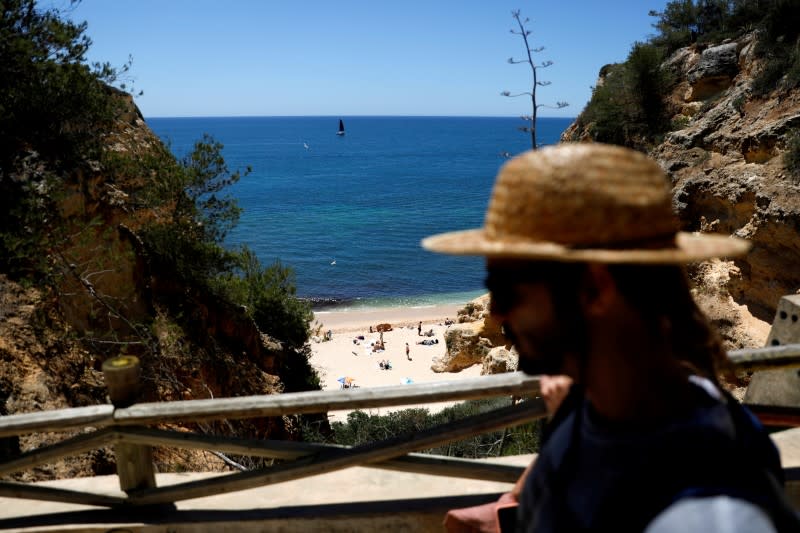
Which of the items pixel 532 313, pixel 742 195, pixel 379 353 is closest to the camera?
pixel 532 313

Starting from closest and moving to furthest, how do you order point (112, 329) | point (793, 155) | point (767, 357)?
point (767, 357) → point (112, 329) → point (793, 155)

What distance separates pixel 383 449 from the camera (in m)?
2.73

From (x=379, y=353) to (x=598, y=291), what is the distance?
27635 millimetres

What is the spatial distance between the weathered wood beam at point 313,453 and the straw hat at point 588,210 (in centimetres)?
191

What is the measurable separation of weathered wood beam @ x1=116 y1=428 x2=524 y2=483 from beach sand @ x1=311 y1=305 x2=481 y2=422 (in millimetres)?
15363

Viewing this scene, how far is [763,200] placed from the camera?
1227 cm

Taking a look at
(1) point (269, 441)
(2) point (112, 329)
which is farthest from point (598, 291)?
(2) point (112, 329)

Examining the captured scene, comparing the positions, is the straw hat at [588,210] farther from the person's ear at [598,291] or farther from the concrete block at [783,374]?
the concrete block at [783,374]

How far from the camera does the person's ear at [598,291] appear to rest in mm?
1095

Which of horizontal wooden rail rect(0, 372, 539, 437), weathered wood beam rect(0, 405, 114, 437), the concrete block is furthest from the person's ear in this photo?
weathered wood beam rect(0, 405, 114, 437)

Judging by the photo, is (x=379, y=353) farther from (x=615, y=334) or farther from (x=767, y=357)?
(x=615, y=334)

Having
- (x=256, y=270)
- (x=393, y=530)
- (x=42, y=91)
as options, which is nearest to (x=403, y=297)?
(x=256, y=270)

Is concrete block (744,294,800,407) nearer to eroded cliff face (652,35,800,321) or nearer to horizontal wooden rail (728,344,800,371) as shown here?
horizontal wooden rail (728,344,800,371)

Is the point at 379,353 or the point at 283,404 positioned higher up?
the point at 283,404
